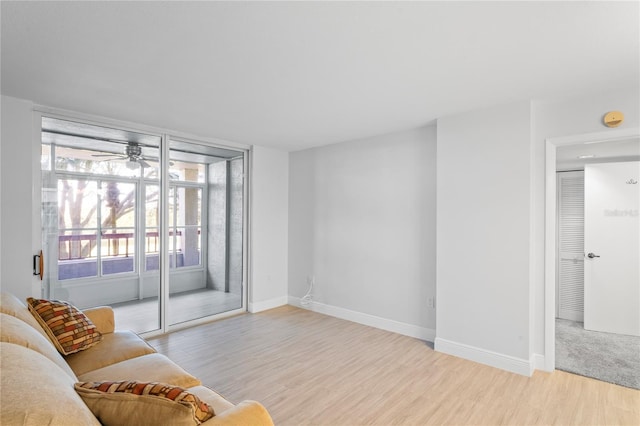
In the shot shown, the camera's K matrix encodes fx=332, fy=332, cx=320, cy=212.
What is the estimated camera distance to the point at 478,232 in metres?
3.34

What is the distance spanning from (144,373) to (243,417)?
956 mm

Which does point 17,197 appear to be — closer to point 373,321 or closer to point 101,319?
point 101,319

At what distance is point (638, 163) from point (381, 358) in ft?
12.9

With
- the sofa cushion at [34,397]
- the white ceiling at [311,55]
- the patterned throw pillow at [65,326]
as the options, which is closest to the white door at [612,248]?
the white ceiling at [311,55]

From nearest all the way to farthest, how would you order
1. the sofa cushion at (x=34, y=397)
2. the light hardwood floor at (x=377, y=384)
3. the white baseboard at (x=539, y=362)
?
the sofa cushion at (x=34, y=397), the light hardwood floor at (x=377, y=384), the white baseboard at (x=539, y=362)

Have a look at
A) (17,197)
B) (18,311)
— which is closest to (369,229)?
(18,311)

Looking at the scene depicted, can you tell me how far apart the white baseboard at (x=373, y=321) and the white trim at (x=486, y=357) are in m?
0.33

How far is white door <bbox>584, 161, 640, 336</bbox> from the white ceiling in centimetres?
195

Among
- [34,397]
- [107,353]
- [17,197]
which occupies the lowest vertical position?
[107,353]

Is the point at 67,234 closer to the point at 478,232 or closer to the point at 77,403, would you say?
the point at 77,403

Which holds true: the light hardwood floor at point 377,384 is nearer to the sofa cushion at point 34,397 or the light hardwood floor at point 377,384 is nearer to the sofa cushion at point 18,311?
the sofa cushion at point 18,311

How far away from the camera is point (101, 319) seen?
2.76m

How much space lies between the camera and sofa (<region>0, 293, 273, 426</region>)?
0.91 m

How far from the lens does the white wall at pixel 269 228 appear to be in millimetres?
5121
